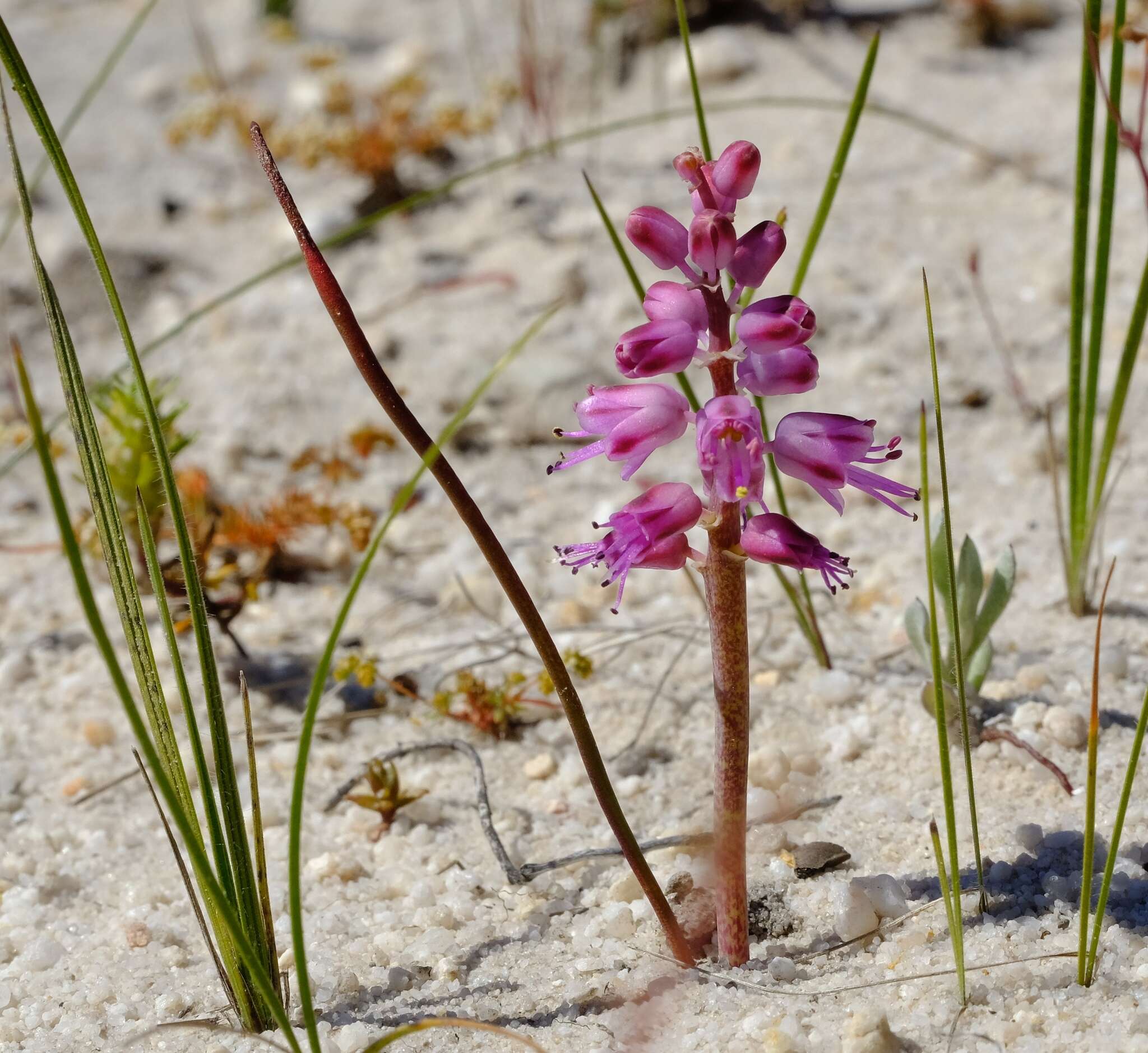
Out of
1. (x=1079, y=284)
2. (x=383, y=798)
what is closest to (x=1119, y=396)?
(x=1079, y=284)

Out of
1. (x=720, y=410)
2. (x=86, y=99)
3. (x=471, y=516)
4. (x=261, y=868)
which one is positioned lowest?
(x=261, y=868)

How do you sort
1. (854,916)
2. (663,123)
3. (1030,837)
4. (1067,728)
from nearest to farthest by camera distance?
(854,916) < (1030,837) < (1067,728) < (663,123)

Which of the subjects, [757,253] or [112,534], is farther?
[112,534]

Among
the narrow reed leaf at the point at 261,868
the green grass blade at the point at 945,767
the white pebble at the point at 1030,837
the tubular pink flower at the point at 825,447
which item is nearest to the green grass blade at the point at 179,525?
the narrow reed leaf at the point at 261,868

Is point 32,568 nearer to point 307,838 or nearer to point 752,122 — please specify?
point 307,838

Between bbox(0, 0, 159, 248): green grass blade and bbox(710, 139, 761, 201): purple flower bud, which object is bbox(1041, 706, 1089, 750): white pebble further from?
bbox(0, 0, 159, 248): green grass blade

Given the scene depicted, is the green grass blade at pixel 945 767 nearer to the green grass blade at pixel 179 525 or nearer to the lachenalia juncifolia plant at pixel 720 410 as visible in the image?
the lachenalia juncifolia plant at pixel 720 410

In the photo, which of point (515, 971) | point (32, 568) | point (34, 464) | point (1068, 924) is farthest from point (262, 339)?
point (1068, 924)

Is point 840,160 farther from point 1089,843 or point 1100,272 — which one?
point 1089,843
